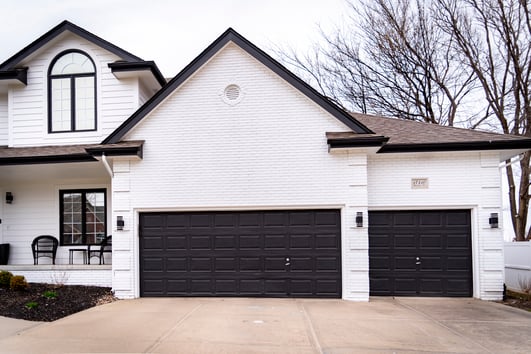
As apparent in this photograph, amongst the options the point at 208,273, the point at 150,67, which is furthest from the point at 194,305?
the point at 150,67

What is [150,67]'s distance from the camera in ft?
42.2

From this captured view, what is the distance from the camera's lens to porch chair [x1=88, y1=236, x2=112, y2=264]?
12.6 m

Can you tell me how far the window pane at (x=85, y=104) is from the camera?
13219 millimetres

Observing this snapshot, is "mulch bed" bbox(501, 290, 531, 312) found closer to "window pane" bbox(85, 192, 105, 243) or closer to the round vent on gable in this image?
the round vent on gable

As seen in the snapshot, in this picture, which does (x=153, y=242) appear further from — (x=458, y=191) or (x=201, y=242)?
(x=458, y=191)

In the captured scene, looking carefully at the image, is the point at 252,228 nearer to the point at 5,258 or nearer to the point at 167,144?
the point at 167,144

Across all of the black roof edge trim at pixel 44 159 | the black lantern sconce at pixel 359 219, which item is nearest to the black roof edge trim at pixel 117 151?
the black roof edge trim at pixel 44 159

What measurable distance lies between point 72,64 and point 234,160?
6.72 meters

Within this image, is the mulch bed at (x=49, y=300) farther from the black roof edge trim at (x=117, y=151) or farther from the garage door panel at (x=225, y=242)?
the black roof edge trim at (x=117, y=151)

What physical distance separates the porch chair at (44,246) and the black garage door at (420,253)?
31.2ft

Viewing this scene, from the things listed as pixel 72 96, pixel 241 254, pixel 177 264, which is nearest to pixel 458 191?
pixel 241 254

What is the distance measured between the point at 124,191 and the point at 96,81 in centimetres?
436

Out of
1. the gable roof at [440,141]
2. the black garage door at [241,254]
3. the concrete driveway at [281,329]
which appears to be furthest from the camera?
the black garage door at [241,254]

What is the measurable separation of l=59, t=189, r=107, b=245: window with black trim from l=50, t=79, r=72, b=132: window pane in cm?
208
